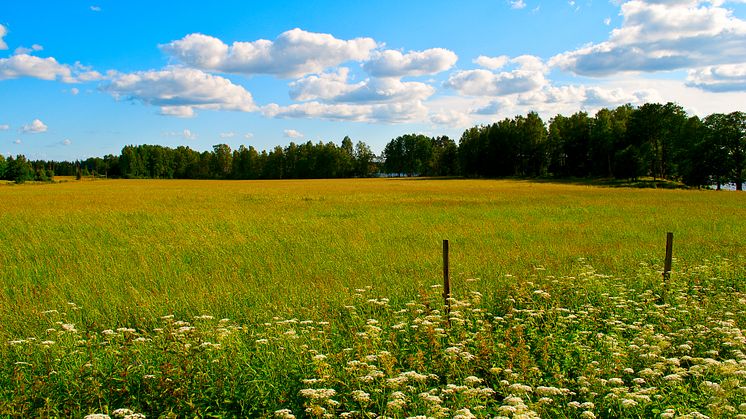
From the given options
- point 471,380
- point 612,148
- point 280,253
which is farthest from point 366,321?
point 612,148

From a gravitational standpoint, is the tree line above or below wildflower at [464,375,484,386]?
above

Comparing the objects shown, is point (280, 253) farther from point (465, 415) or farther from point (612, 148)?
point (612, 148)

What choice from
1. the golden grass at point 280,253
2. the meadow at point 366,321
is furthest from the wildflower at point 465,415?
the golden grass at point 280,253

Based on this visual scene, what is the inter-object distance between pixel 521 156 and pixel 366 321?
366ft

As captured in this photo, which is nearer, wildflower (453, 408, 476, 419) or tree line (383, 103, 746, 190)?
wildflower (453, 408, 476, 419)

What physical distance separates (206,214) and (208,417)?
2251cm

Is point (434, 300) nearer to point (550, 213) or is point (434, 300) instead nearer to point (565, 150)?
point (550, 213)

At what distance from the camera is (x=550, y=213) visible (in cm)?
2827

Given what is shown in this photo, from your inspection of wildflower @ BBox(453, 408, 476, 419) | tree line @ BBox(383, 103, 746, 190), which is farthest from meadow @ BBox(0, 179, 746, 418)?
tree line @ BBox(383, 103, 746, 190)

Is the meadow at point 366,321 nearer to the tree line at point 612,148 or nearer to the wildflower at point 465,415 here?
the wildflower at point 465,415

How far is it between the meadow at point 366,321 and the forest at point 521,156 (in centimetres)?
5626

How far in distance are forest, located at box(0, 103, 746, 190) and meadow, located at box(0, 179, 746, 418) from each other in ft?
185

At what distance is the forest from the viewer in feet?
224

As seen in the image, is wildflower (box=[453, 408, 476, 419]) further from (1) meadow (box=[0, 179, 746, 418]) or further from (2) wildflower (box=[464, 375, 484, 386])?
(2) wildflower (box=[464, 375, 484, 386])
